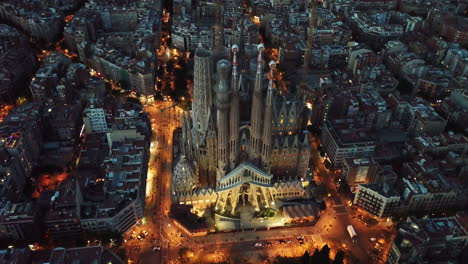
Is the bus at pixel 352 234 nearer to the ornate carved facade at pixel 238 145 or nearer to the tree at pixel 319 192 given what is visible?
the tree at pixel 319 192

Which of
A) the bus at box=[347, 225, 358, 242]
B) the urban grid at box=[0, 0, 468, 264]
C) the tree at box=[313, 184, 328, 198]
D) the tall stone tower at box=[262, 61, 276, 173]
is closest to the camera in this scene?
the tall stone tower at box=[262, 61, 276, 173]

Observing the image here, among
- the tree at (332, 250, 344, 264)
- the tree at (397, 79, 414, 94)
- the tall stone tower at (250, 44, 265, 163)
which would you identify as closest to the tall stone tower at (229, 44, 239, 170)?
the tall stone tower at (250, 44, 265, 163)

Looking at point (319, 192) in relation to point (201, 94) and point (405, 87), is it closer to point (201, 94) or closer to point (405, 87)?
point (201, 94)

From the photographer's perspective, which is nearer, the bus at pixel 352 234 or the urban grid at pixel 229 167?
the urban grid at pixel 229 167

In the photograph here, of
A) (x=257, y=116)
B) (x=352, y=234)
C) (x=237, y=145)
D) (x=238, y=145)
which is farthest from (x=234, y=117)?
(x=352, y=234)

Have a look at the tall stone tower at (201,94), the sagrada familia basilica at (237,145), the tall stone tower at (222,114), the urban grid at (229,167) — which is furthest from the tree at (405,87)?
the tall stone tower at (201,94)

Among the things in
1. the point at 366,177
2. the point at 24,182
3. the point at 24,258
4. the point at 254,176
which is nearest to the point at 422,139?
the point at 366,177

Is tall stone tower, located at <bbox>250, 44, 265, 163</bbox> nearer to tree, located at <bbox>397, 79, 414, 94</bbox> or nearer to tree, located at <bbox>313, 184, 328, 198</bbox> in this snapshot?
tree, located at <bbox>313, 184, 328, 198</bbox>
